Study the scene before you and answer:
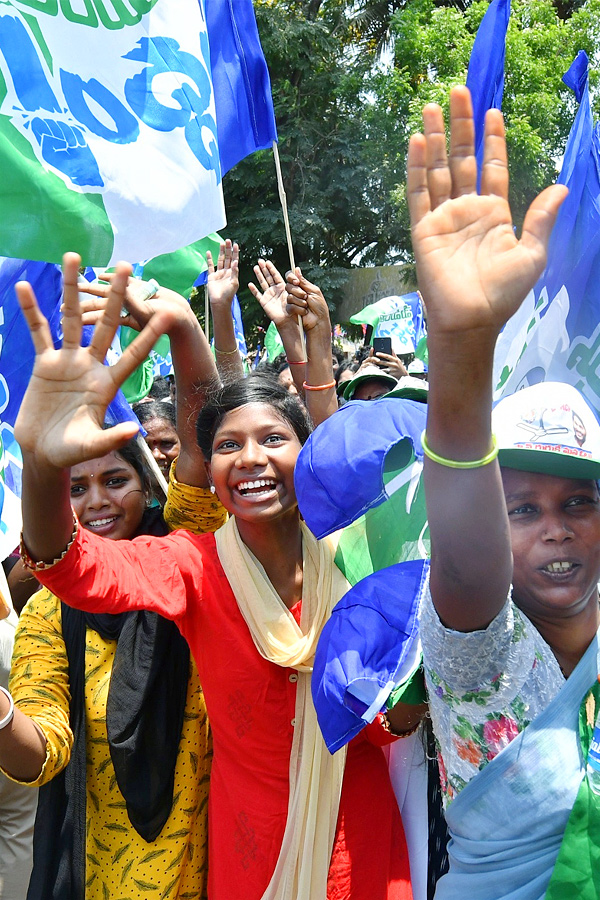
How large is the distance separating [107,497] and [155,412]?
1.49 meters

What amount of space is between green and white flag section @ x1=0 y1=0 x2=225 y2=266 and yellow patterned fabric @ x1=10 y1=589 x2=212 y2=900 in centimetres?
115

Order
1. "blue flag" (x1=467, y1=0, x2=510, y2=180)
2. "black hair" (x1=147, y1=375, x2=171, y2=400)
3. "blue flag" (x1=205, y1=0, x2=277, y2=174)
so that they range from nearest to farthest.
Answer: "blue flag" (x1=467, y1=0, x2=510, y2=180) → "blue flag" (x1=205, y1=0, x2=277, y2=174) → "black hair" (x1=147, y1=375, x2=171, y2=400)

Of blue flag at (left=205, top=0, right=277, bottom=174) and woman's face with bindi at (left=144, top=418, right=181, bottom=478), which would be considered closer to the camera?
blue flag at (left=205, top=0, right=277, bottom=174)

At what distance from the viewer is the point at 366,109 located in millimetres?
15641

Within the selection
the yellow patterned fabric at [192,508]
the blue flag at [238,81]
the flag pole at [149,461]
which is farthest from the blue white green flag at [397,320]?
the yellow patterned fabric at [192,508]

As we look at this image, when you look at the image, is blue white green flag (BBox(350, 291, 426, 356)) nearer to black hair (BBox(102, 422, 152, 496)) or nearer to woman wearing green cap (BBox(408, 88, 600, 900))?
black hair (BBox(102, 422, 152, 496))

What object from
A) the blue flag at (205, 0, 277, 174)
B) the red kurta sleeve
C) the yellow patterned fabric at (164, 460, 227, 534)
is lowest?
the red kurta sleeve

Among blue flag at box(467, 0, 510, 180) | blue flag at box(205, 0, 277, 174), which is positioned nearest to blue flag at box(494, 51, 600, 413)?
blue flag at box(467, 0, 510, 180)

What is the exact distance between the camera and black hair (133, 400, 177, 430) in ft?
13.1

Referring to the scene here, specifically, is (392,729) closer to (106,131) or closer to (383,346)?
(106,131)

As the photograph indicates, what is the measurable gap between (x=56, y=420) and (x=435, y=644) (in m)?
0.65

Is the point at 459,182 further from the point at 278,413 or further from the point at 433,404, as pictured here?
the point at 278,413

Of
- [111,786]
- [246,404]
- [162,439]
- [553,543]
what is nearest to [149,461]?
[246,404]

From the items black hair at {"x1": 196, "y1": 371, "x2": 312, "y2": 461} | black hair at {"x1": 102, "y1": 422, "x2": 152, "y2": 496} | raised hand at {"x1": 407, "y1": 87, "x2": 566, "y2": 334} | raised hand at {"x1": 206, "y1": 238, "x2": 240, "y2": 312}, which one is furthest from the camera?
raised hand at {"x1": 206, "y1": 238, "x2": 240, "y2": 312}
